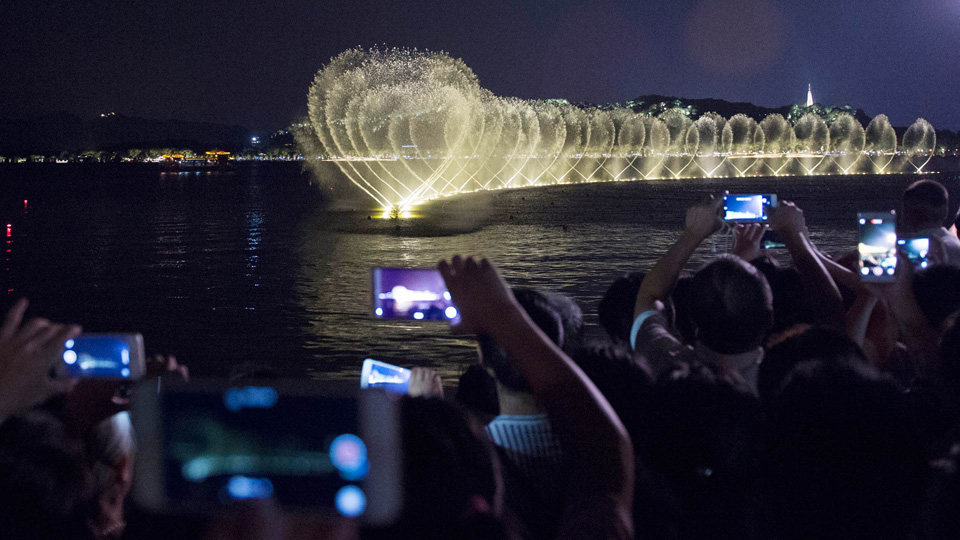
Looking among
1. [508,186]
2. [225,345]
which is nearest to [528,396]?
[225,345]

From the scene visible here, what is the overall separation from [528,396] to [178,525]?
1010 millimetres

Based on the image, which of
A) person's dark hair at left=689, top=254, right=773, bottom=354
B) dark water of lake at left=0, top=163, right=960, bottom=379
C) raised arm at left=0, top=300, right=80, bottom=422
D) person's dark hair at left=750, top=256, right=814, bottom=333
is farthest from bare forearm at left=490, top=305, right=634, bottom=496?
person's dark hair at left=750, top=256, right=814, bottom=333

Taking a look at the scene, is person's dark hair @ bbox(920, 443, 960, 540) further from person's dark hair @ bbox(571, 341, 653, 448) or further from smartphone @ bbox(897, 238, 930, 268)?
smartphone @ bbox(897, 238, 930, 268)

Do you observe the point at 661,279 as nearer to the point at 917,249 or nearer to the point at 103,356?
the point at 917,249

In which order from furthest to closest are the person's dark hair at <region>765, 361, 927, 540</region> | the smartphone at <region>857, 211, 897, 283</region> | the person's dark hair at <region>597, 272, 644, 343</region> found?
the person's dark hair at <region>597, 272, 644, 343</region> < the smartphone at <region>857, 211, 897, 283</region> < the person's dark hair at <region>765, 361, 927, 540</region>

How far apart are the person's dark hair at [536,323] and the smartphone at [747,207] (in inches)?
77.6

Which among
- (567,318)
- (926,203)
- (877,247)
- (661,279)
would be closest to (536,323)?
(567,318)

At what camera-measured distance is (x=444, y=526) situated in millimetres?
1405

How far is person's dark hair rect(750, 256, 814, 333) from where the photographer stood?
3721 millimetres

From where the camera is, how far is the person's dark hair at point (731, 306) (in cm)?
276

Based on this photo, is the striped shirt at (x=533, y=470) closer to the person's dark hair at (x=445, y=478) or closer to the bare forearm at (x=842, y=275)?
the person's dark hair at (x=445, y=478)

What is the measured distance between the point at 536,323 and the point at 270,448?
4.40 ft

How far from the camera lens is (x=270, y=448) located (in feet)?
3.88

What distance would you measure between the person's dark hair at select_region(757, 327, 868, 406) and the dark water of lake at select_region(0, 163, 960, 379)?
195 cm
